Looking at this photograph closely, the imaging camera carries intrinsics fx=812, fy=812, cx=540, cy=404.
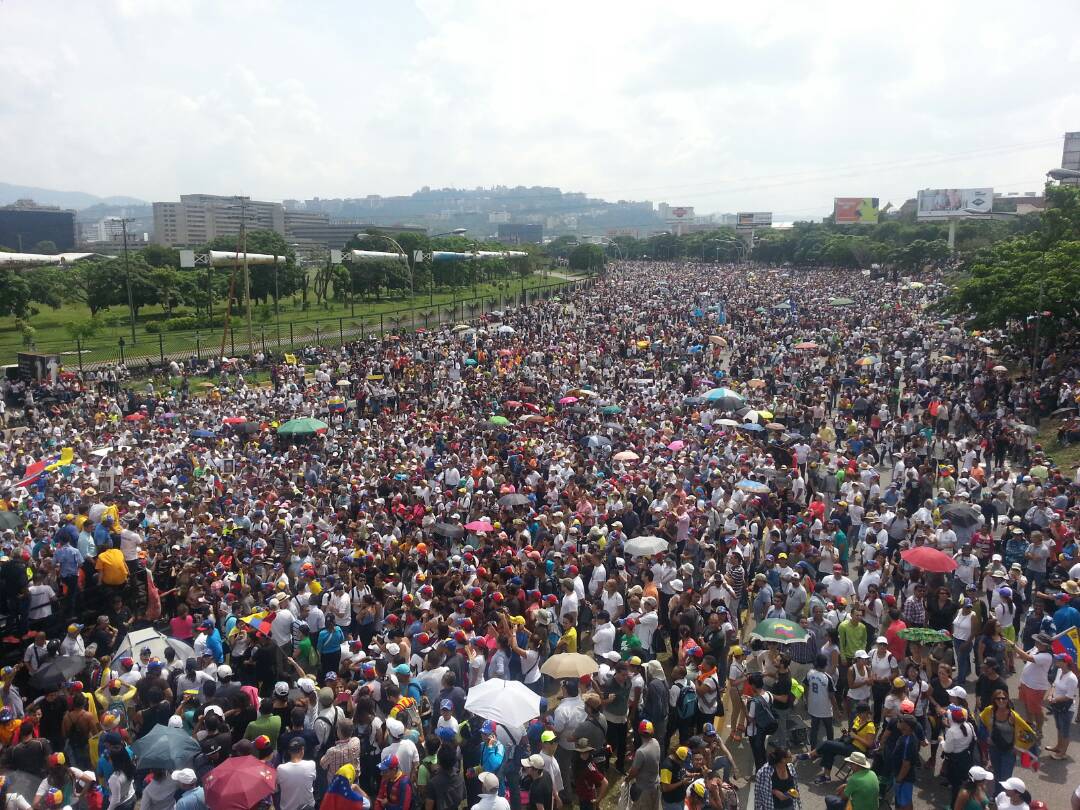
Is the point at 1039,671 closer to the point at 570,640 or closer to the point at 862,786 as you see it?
the point at 862,786

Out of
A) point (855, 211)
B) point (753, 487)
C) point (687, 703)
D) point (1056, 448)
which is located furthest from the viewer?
point (855, 211)

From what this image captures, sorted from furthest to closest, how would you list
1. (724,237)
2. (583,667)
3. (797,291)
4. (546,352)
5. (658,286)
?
(724,237)
(658,286)
(797,291)
(546,352)
(583,667)

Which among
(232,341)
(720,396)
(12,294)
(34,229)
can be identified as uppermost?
(34,229)

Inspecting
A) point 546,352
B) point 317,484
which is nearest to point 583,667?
point 317,484

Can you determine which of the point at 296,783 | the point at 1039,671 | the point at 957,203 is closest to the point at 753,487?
the point at 1039,671

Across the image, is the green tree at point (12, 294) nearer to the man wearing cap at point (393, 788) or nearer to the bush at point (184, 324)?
the bush at point (184, 324)

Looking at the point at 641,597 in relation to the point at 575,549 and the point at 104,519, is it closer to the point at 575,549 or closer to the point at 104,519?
the point at 575,549

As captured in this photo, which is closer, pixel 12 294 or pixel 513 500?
pixel 513 500
